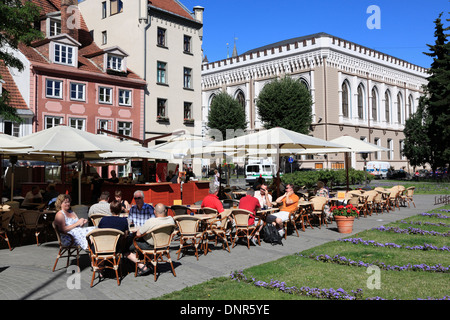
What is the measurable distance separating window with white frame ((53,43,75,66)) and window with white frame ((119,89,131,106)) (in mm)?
4236

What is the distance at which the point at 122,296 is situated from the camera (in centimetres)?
591

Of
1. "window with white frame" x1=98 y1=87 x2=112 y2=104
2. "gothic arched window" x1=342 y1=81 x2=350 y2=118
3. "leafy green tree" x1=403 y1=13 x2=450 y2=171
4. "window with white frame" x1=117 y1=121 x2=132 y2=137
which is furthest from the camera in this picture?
"gothic arched window" x1=342 y1=81 x2=350 y2=118

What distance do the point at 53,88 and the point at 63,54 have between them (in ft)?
9.01

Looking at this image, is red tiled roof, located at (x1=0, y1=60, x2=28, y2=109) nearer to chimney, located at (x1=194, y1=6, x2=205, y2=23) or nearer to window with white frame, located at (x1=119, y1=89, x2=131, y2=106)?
window with white frame, located at (x1=119, y1=89, x2=131, y2=106)

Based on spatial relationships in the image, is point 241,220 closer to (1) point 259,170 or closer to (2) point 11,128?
(2) point 11,128

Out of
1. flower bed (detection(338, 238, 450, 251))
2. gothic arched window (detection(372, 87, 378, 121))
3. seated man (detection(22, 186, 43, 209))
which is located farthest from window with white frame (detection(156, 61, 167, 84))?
gothic arched window (detection(372, 87, 378, 121))

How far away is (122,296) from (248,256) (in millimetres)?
3368

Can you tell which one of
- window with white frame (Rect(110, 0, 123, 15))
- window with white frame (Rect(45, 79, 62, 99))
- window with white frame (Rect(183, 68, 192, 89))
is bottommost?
window with white frame (Rect(45, 79, 62, 99))

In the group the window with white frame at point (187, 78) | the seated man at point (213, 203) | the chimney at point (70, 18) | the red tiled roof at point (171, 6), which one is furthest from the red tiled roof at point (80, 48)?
the seated man at point (213, 203)

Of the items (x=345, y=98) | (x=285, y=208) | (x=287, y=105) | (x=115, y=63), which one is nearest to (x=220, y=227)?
(x=285, y=208)

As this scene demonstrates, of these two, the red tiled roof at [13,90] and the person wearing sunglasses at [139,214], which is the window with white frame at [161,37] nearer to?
the red tiled roof at [13,90]

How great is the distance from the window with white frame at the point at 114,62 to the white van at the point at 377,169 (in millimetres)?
34733

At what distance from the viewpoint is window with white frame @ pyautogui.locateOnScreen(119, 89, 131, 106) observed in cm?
3012

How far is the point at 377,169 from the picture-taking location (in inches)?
2020
